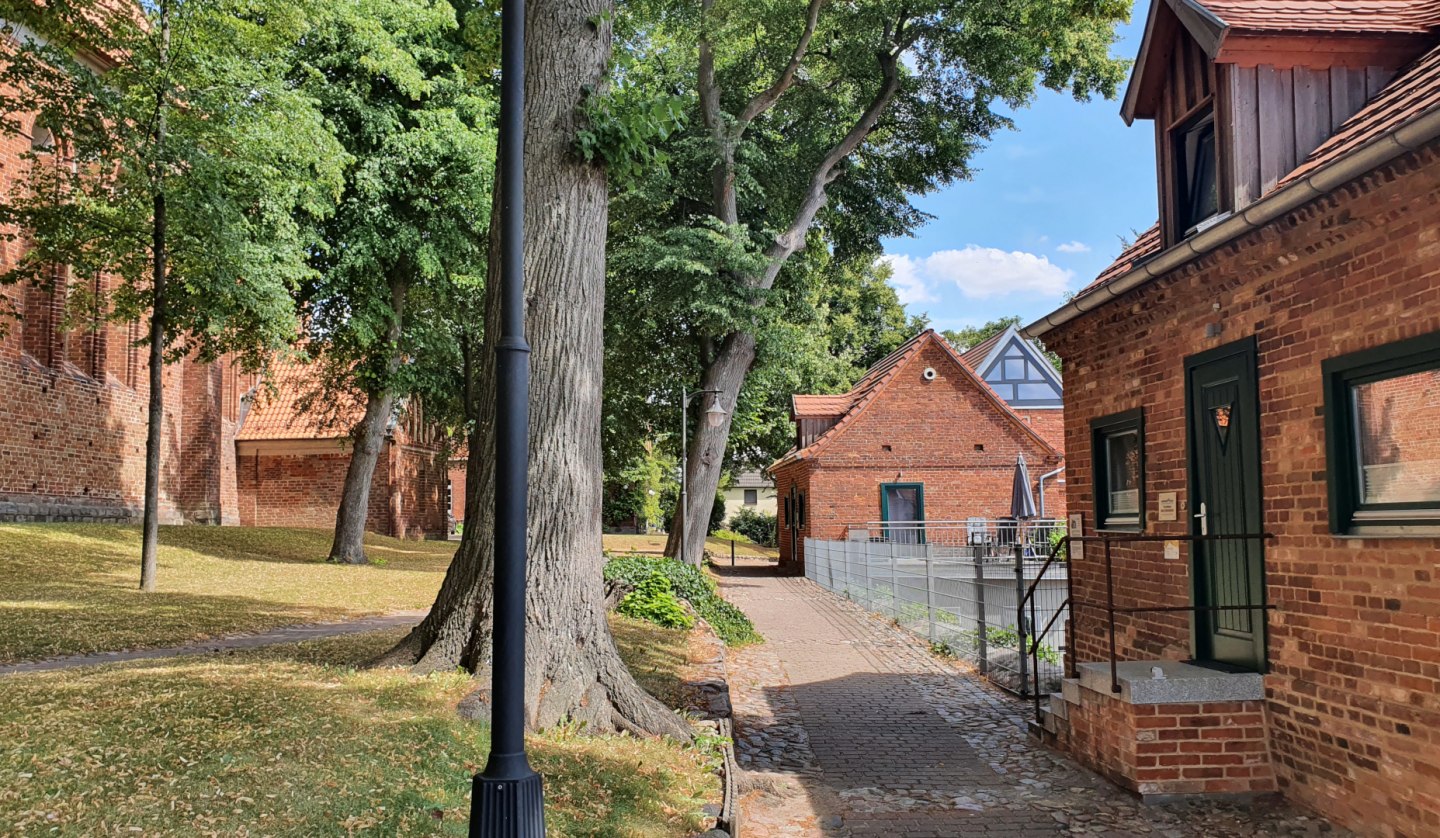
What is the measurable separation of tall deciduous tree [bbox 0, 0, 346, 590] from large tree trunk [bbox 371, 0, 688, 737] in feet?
Result: 31.0

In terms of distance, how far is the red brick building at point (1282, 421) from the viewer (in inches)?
207

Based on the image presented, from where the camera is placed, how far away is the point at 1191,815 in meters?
6.22

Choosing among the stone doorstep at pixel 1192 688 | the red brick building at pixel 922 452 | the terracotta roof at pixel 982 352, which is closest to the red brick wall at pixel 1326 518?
the stone doorstep at pixel 1192 688

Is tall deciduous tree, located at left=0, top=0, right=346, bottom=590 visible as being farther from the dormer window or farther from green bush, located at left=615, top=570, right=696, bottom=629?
the dormer window

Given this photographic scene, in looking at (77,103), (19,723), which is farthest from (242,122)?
(19,723)

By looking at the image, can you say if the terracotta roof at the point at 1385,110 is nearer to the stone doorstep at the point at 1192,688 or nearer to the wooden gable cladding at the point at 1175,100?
the wooden gable cladding at the point at 1175,100

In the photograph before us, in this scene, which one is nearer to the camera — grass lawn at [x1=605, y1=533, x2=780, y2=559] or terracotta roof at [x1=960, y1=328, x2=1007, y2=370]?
terracotta roof at [x1=960, y1=328, x2=1007, y2=370]

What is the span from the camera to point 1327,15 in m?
7.32

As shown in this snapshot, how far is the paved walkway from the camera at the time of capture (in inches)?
333

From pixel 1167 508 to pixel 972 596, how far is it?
17.0ft

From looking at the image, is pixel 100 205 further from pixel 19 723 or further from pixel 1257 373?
pixel 1257 373

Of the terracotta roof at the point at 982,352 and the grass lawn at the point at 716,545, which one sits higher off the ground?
the terracotta roof at the point at 982,352

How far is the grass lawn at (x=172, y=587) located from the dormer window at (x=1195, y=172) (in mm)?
10475

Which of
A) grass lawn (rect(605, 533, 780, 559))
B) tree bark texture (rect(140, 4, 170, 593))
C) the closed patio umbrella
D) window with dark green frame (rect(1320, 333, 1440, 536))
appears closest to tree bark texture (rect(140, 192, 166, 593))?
tree bark texture (rect(140, 4, 170, 593))
